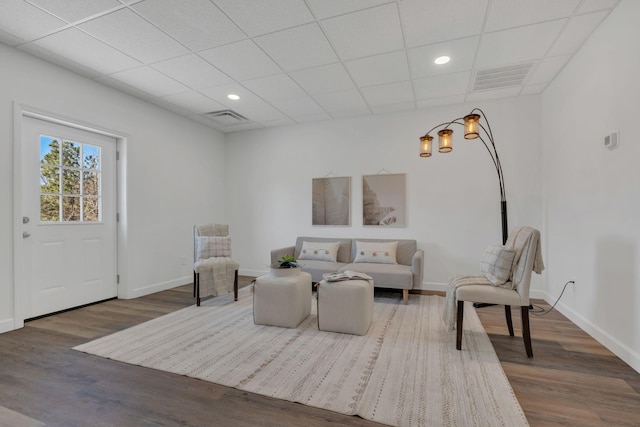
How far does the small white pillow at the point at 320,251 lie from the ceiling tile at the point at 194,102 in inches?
97.2

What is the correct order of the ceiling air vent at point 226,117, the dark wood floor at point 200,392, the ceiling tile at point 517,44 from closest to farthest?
the dark wood floor at point 200,392
the ceiling tile at point 517,44
the ceiling air vent at point 226,117

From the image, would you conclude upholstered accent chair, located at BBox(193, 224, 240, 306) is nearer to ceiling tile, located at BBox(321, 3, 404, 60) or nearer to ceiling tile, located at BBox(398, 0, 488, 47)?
ceiling tile, located at BBox(321, 3, 404, 60)

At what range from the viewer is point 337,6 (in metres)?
2.35

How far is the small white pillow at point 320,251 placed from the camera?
15.1 ft

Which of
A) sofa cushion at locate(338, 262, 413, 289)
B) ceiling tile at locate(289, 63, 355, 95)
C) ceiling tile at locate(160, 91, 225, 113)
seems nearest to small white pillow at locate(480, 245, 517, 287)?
sofa cushion at locate(338, 262, 413, 289)

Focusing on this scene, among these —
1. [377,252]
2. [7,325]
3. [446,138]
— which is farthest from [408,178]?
[7,325]

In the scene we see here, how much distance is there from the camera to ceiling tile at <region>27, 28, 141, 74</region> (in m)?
2.74

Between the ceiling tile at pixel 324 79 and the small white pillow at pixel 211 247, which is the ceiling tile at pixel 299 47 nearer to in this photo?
the ceiling tile at pixel 324 79

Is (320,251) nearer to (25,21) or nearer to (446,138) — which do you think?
(446,138)

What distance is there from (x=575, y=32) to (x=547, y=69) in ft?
2.37

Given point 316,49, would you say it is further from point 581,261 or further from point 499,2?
point 581,261

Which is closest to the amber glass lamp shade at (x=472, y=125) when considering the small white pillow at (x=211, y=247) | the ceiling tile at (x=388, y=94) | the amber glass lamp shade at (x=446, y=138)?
the amber glass lamp shade at (x=446, y=138)

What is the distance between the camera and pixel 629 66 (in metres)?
2.24

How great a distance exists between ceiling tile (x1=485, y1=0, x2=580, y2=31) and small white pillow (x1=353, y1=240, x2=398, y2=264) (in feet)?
9.07
